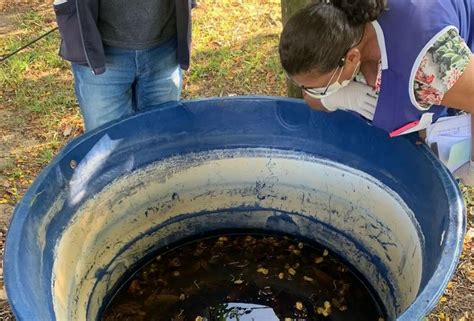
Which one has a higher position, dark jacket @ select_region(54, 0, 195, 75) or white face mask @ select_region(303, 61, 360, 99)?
dark jacket @ select_region(54, 0, 195, 75)

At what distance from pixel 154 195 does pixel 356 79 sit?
818 mm

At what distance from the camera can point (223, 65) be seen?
11.3 feet

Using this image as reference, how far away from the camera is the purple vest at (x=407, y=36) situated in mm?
1568

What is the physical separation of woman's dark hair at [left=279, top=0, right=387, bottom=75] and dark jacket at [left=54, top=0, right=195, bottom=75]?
0.51m

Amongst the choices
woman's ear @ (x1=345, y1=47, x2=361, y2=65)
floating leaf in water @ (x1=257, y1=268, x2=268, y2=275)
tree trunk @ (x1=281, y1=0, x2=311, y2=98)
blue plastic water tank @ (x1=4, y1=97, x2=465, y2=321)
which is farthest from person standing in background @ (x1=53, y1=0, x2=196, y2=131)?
floating leaf in water @ (x1=257, y1=268, x2=268, y2=275)

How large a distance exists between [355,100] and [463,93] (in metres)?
0.34

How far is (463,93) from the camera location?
5.36 ft

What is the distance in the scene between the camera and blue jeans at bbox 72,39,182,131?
6.68ft

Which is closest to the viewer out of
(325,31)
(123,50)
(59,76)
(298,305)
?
(325,31)

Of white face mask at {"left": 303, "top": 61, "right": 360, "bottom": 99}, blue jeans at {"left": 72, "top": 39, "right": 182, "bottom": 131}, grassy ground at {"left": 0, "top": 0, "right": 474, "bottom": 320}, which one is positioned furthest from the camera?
grassy ground at {"left": 0, "top": 0, "right": 474, "bottom": 320}

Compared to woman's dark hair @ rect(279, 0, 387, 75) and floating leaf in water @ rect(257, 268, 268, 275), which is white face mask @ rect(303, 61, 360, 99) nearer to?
woman's dark hair @ rect(279, 0, 387, 75)

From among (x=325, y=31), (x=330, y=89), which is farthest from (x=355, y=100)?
(x=325, y=31)

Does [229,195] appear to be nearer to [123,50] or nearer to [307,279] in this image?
[307,279]

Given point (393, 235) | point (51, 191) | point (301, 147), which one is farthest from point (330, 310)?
point (51, 191)
